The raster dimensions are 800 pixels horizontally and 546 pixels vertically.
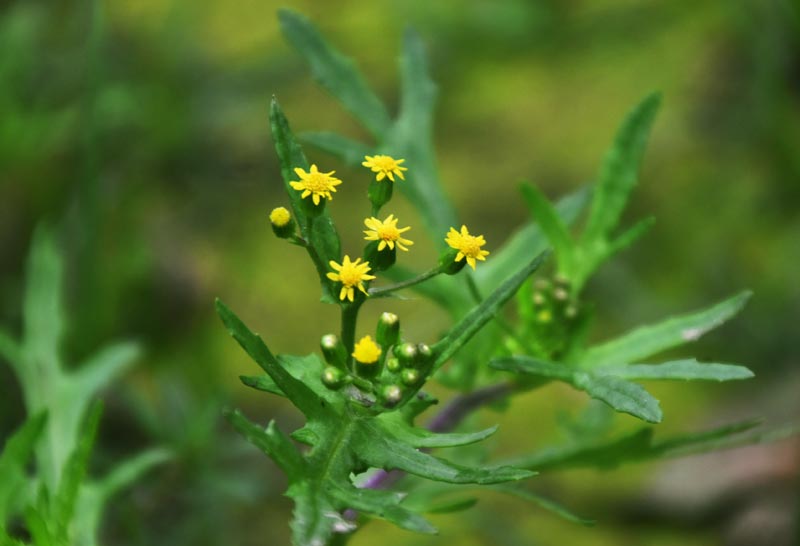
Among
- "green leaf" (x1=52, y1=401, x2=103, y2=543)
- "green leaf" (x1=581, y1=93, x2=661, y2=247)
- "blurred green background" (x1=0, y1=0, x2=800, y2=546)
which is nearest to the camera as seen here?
"green leaf" (x1=52, y1=401, x2=103, y2=543)

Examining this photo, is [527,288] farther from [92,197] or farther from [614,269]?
[614,269]

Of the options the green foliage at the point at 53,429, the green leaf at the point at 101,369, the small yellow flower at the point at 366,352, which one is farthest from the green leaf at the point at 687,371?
the green leaf at the point at 101,369

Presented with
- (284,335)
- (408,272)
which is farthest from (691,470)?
(408,272)

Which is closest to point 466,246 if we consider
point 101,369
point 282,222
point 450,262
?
point 450,262

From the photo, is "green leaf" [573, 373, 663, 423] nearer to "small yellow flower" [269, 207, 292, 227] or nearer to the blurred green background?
"small yellow flower" [269, 207, 292, 227]

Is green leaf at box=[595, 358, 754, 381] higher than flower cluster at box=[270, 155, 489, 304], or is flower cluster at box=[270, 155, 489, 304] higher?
green leaf at box=[595, 358, 754, 381]

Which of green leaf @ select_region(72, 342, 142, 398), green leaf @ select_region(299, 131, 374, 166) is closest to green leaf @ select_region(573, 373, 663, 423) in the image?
green leaf @ select_region(299, 131, 374, 166)

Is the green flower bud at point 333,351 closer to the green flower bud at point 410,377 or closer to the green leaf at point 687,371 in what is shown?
the green flower bud at point 410,377

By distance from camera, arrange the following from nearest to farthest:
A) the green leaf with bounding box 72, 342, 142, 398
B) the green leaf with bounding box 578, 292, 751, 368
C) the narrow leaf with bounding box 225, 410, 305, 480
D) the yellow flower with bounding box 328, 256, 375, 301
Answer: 1. the narrow leaf with bounding box 225, 410, 305, 480
2. the yellow flower with bounding box 328, 256, 375, 301
3. the green leaf with bounding box 578, 292, 751, 368
4. the green leaf with bounding box 72, 342, 142, 398
